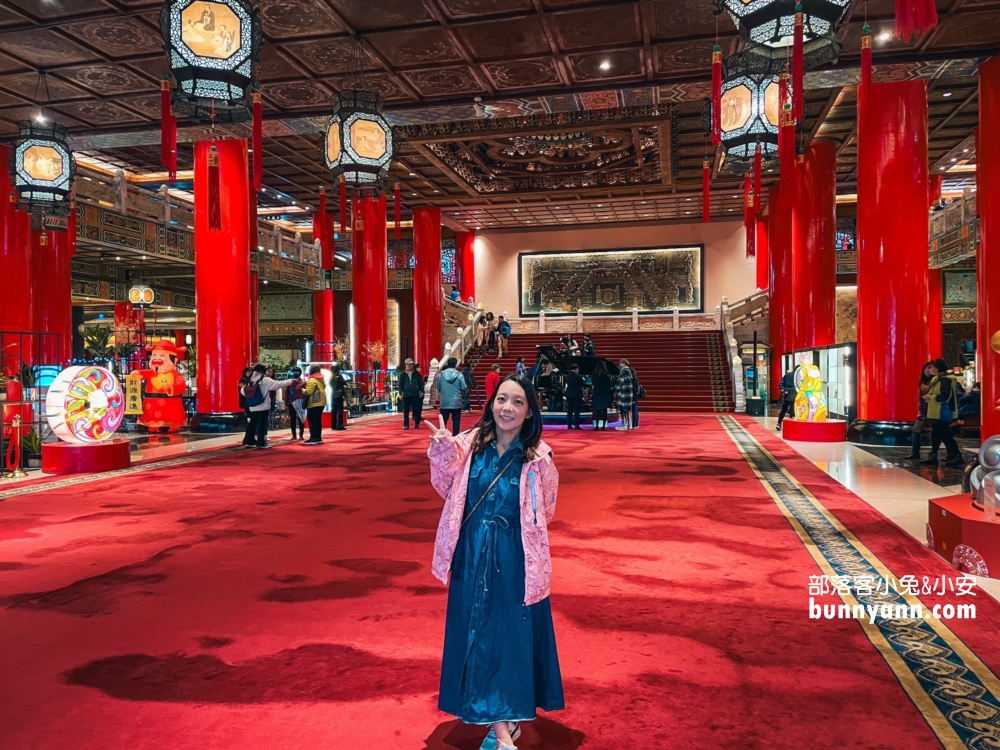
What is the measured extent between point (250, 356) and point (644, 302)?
637 inches

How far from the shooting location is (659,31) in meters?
8.86

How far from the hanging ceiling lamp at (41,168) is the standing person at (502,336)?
11831 mm

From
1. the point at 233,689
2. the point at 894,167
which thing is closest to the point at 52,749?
the point at 233,689

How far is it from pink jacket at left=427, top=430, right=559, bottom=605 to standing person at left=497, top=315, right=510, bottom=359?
17.8 metres

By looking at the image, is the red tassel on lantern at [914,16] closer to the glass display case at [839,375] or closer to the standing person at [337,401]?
the glass display case at [839,375]

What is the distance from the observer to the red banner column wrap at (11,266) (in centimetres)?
1186

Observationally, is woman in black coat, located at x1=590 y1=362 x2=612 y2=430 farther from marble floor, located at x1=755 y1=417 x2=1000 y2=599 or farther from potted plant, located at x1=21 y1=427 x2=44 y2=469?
potted plant, located at x1=21 y1=427 x2=44 y2=469

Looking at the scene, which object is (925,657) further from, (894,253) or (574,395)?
(574,395)

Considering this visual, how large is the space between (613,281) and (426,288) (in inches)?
301

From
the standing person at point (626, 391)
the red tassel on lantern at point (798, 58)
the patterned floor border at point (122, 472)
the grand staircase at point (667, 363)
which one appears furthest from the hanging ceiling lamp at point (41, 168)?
the grand staircase at point (667, 363)

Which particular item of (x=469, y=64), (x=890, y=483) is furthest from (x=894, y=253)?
(x=469, y=64)

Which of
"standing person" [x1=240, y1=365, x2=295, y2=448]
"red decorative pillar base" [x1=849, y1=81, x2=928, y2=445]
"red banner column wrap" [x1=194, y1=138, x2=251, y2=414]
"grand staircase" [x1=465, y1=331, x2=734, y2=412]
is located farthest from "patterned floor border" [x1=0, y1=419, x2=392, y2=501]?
"grand staircase" [x1=465, y1=331, x2=734, y2=412]

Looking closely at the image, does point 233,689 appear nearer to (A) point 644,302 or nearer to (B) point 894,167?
(B) point 894,167

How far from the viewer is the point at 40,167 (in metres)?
9.51
